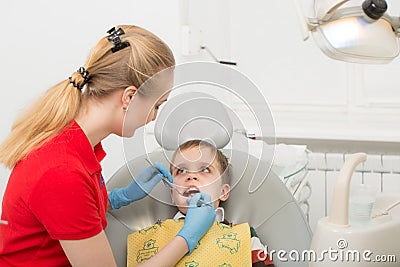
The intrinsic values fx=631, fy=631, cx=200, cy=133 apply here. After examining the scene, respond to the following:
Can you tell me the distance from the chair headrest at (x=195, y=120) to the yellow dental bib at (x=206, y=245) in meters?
0.23

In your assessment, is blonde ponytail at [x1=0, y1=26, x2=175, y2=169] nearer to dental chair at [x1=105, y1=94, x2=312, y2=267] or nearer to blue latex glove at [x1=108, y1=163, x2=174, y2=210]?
dental chair at [x1=105, y1=94, x2=312, y2=267]

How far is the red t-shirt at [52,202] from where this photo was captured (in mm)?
1350

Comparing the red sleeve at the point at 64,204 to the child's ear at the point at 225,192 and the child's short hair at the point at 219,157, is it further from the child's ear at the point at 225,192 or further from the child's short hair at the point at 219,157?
the child's ear at the point at 225,192

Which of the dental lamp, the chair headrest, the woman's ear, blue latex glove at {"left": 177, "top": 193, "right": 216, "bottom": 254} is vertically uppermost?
the dental lamp

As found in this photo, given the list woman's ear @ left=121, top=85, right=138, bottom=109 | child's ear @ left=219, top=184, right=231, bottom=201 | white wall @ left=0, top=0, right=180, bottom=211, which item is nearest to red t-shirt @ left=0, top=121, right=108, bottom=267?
woman's ear @ left=121, top=85, right=138, bottom=109

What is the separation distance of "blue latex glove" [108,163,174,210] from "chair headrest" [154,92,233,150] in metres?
0.11

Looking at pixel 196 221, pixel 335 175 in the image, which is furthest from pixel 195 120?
pixel 335 175

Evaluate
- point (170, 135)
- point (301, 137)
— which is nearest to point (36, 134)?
point (170, 135)

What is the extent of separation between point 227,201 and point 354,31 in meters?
0.80

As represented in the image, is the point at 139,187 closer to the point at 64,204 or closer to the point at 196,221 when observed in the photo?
the point at 196,221

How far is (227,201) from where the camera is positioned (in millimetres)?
1713

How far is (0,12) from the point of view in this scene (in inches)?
89.5

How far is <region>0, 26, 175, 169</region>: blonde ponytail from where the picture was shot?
143 cm

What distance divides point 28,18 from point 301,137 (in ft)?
3.55
